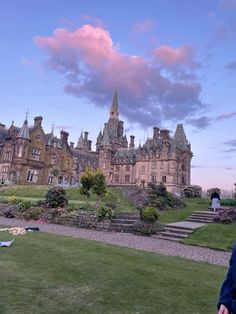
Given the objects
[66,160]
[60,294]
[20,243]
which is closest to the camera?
[60,294]

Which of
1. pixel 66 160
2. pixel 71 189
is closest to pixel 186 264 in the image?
pixel 71 189

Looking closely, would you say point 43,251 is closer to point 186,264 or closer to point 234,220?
point 186,264

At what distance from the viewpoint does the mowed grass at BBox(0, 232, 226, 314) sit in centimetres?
638

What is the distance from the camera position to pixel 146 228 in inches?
805

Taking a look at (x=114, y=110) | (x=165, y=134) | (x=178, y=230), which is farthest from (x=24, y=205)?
(x=114, y=110)

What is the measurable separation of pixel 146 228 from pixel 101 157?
75.2m

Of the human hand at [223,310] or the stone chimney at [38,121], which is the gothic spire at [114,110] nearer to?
the stone chimney at [38,121]

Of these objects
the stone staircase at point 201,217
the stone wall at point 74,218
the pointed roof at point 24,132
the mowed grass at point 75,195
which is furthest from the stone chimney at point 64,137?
the stone staircase at point 201,217

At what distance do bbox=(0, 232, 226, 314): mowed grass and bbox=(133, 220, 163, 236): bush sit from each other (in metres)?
7.91

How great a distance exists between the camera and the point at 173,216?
27.4 metres

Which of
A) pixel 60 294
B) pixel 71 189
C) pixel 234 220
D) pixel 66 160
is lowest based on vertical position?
pixel 60 294

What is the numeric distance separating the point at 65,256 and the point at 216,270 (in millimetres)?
5158

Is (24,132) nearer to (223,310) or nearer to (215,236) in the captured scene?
(215,236)

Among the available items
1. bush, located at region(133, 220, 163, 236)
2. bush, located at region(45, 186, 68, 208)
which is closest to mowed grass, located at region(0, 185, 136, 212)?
bush, located at region(45, 186, 68, 208)
